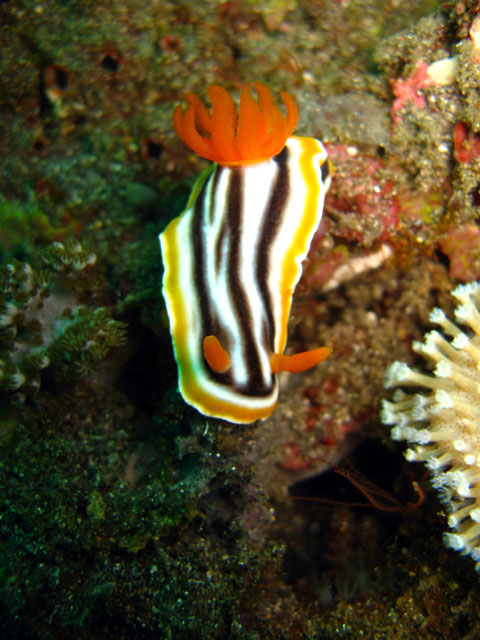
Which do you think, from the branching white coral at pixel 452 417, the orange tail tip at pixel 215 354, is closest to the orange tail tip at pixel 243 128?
the orange tail tip at pixel 215 354

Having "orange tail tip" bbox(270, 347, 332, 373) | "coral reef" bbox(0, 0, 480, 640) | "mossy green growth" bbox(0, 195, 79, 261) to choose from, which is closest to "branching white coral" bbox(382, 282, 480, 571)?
"coral reef" bbox(0, 0, 480, 640)

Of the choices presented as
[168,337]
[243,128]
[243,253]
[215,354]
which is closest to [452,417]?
[215,354]

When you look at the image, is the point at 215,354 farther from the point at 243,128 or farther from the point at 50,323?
the point at 50,323

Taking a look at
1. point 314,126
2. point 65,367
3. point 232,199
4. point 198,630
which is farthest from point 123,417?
point 314,126

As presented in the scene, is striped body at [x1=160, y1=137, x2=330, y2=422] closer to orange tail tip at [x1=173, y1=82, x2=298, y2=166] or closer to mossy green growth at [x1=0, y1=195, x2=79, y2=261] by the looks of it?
orange tail tip at [x1=173, y1=82, x2=298, y2=166]

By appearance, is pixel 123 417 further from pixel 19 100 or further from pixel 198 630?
pixel 19 100

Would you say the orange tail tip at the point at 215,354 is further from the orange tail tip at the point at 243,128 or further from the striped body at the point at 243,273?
the orange tail tip at the point at 243,128
